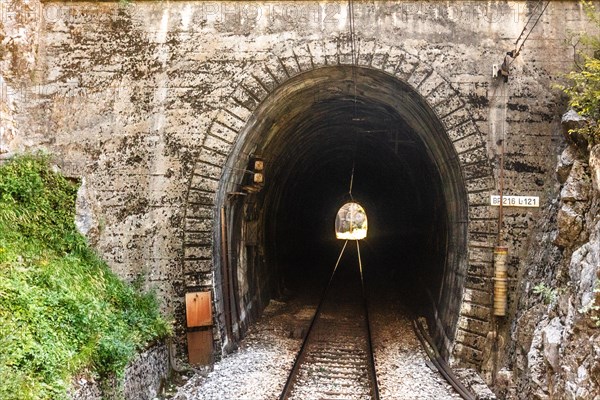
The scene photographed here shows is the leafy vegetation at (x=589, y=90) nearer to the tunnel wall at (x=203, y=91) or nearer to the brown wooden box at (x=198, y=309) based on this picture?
the tunnel wall at (x=203, y=91)

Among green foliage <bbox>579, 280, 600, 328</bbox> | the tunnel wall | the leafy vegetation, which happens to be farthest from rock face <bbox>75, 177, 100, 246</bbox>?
the leafy vegetation

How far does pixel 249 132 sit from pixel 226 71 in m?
1.03

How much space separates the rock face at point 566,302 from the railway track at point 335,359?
6.68ft

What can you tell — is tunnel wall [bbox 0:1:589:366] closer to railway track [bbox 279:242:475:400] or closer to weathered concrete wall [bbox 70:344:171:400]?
weathered concrete wall [bbox 70:344:171:400]

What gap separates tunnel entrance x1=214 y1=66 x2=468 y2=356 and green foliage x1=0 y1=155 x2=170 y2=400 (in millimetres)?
1680

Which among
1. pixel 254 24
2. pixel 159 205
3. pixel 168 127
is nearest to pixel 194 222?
pixel 159 205

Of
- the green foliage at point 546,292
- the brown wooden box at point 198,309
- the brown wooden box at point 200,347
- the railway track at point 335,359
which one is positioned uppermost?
the green foliage at point 546,292

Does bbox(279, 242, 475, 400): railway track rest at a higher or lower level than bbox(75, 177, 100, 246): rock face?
lower

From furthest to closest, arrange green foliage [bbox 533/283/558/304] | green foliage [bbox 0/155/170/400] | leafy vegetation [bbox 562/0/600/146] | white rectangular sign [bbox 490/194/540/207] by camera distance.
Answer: white rectangular sign [bbox 490/194/540/207] → leafy vegetation [bbox 562/0/600/146] → green foliage [bbox 533/283/558/304] → green foliage [bbox 0/155/170/400]

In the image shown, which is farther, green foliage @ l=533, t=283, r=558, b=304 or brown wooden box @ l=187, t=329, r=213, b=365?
brown wooden box @ l=187, t=329, r=213, b=365

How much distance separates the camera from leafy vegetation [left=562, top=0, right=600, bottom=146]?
6430 millimetres

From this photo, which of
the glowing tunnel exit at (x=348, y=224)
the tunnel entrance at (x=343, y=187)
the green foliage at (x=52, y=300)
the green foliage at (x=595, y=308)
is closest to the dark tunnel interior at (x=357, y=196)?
the tunnel entrance at (x=343, y=187)

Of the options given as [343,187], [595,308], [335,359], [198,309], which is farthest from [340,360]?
[343,187]

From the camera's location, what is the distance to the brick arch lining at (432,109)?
302 inches
